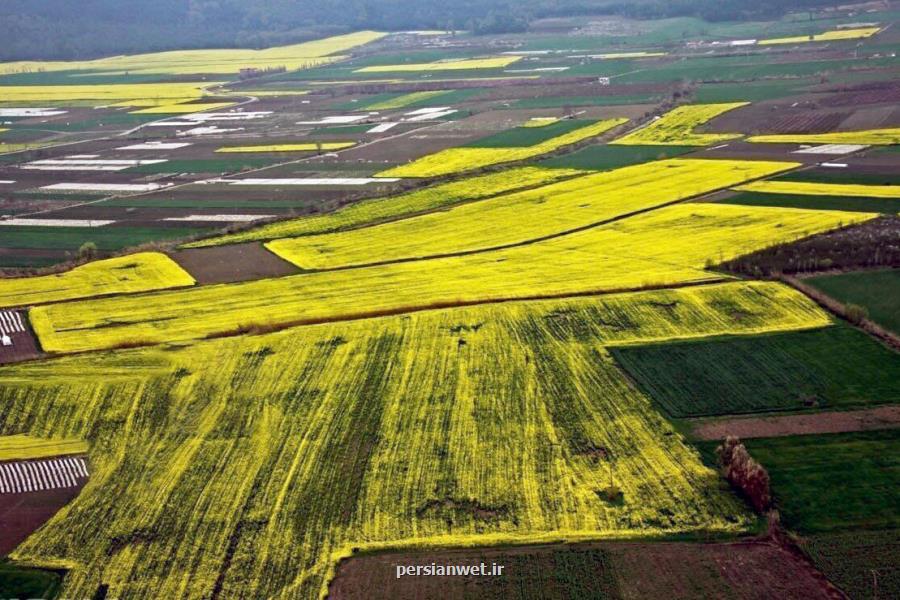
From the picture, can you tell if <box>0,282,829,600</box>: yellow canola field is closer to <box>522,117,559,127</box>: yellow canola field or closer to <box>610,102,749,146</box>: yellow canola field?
<box>610,102,749,146</box>: yellow canola field

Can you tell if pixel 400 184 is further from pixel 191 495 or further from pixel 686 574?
pixel 686 574

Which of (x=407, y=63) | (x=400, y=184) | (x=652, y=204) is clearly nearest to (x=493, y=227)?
→ (x=652, y=204)

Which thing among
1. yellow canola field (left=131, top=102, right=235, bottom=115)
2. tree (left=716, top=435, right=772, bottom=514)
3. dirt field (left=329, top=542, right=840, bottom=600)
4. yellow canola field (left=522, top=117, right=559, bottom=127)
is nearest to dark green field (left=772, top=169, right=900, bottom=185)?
yellow canola field (left=522, top=117, right=559, bottom=127)

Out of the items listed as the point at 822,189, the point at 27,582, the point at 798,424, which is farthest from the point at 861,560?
the point at 822,189

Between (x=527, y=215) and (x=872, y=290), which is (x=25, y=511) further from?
(x=527, y=215)

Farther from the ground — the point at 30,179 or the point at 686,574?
the point at 30,179

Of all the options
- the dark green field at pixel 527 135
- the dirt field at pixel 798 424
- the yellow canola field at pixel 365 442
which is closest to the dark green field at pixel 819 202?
the yellow canola field at pixel 365 442

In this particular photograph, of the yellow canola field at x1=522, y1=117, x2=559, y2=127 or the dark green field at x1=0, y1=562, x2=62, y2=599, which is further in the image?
the yellow canola field at x1=522, y1=117, x2=559, y2=127
